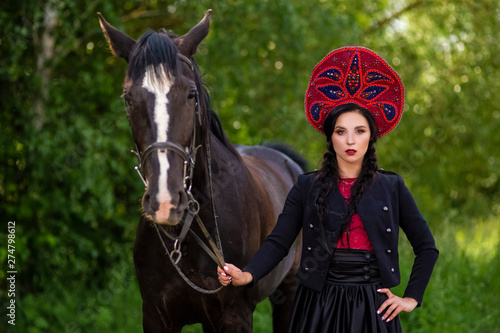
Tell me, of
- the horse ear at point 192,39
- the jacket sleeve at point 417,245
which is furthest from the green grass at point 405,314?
the horse ear at point 192,39

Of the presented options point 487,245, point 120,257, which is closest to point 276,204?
point 120,257

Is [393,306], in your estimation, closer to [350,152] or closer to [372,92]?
[350,152]

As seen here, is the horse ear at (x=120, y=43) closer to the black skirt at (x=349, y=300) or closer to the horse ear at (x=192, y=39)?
the horse ear at (x=192, y=39)

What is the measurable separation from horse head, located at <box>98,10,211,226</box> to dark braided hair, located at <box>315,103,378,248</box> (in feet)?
1.94

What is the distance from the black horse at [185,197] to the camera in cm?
253

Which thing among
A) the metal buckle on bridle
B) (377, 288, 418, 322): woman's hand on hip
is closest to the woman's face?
(377, 288, 418, 322): woman's hand on hip

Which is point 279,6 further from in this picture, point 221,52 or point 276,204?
point 276,204

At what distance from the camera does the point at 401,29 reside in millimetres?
10258

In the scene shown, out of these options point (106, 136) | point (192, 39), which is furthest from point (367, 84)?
point (106, 136)

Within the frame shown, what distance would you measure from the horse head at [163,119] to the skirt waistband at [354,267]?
72cm

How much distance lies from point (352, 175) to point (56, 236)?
4.48 m

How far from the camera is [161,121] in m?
2.54

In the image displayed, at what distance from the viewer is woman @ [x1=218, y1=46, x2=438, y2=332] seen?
2621 mm

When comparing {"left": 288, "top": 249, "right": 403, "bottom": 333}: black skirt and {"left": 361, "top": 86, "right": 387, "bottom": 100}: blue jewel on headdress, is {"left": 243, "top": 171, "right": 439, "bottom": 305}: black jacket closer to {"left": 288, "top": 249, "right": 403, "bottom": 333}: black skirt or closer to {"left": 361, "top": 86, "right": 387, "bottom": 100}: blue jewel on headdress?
{"left": 288, "top": 249, "right": 403, "bottom": 333}: black skirt
